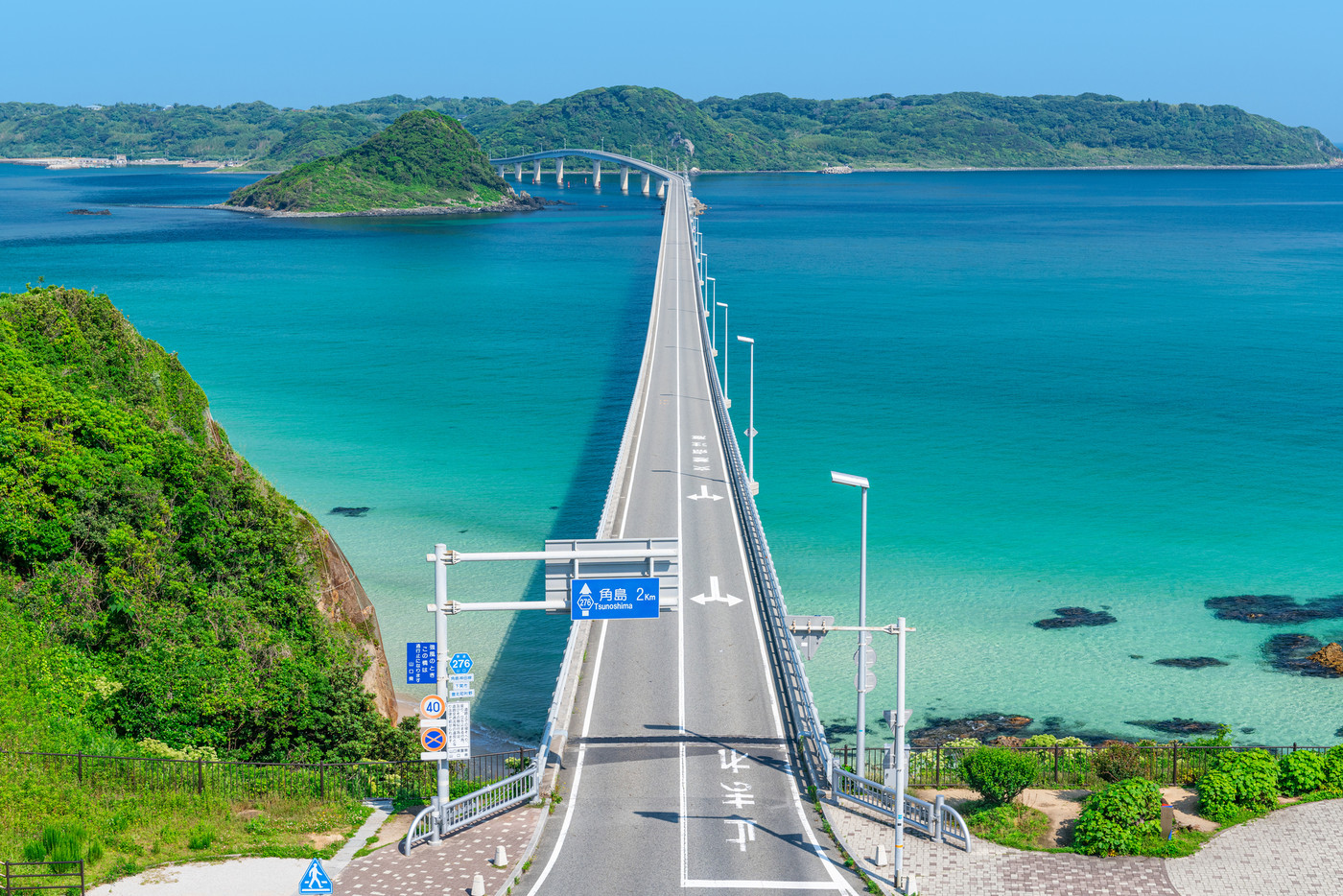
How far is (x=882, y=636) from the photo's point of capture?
44.5 meters

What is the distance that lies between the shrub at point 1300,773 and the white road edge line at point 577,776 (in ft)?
47.8

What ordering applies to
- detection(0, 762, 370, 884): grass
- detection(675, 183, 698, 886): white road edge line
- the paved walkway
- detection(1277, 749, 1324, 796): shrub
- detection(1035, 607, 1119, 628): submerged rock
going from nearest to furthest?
detection(0, 762, 370, 884): grass → the paved walkway → detection(675, 183, 698, 886): white road edge line → detection(1277, 749, 1324, 796): shrub → detection(1035, 607, 1119, 628): submerged rock

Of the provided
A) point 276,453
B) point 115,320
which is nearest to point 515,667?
point 115,320

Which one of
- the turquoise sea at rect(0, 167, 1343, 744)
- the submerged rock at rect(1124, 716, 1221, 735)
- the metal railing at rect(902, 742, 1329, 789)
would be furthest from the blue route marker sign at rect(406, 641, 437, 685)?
the submerged rock at rect(1124, 716, 1221, 735)

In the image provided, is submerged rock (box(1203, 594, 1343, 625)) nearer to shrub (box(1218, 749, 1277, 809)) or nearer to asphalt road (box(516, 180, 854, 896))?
asphalt road (box(516, 180, 854, 896))

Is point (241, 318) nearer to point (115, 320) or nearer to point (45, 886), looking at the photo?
point (115, 320)

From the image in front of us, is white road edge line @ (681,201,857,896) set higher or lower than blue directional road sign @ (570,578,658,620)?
lower

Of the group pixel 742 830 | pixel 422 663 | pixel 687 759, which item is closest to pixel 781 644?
pixel 687 759

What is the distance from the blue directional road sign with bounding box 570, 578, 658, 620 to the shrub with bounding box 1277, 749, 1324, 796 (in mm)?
13455

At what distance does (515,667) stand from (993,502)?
93.5 ft

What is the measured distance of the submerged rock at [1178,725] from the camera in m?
35.4

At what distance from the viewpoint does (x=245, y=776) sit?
2428 cm

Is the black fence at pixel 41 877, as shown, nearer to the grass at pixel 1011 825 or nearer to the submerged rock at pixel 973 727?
the grass at pixel 1011 825

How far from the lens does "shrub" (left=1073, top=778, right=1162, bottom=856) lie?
70.5ft
